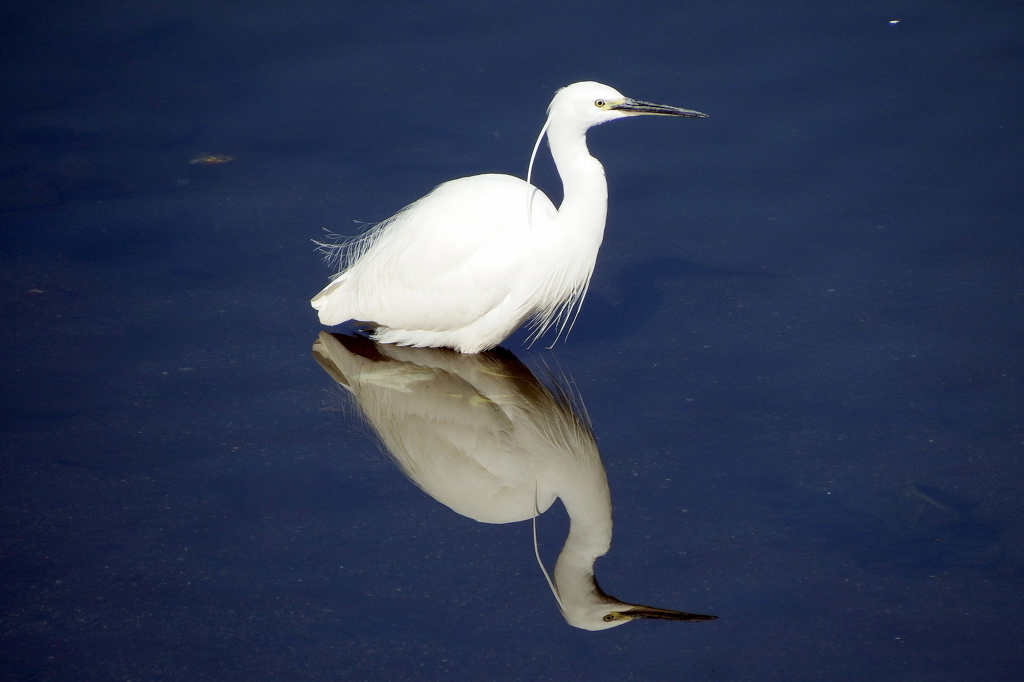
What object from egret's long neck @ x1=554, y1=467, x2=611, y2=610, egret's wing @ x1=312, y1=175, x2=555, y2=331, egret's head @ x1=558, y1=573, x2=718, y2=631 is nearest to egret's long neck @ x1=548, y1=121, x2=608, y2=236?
egret's wing @ x1=312, y1=175, x2=555, y2=331

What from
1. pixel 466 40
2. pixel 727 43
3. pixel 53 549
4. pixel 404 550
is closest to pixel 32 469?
pixel 53 549

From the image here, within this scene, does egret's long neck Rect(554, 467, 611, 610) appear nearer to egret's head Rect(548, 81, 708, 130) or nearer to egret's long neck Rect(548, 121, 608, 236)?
egret's long neck Rect(548, 121, 608, 236)

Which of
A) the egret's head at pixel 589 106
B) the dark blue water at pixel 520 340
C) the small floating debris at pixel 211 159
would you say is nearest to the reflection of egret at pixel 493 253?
the egret's head at pixel 589 106

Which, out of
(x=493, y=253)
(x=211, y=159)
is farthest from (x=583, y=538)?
(x=211, y=159)

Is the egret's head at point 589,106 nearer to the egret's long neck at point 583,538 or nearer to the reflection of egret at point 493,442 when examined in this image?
the reflection of egret at point 493,442

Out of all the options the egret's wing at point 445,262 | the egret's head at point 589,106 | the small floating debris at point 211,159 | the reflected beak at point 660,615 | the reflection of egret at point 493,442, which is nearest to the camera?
the reflected beak at point 660,615

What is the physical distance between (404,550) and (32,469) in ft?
3.87

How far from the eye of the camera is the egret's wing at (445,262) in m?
3.37

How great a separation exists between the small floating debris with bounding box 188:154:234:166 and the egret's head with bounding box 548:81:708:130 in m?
1.94

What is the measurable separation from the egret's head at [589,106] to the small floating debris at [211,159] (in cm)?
194

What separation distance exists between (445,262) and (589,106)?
705 millimetres

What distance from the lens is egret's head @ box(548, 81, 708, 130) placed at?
3219 mm

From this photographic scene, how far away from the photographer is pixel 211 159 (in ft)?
15.1

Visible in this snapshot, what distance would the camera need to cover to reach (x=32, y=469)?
304 cm
